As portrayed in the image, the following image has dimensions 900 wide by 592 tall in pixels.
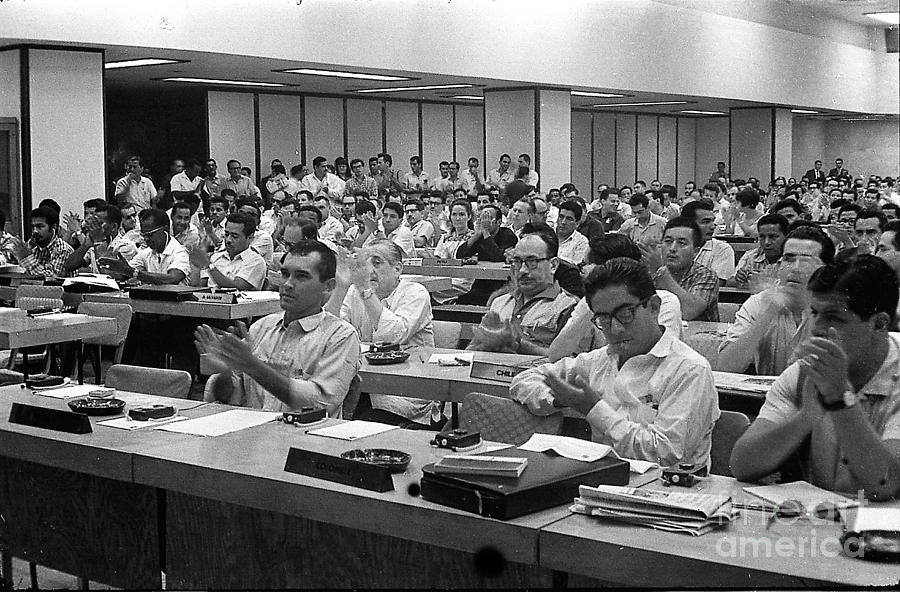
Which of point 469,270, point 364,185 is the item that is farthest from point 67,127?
point 364,185

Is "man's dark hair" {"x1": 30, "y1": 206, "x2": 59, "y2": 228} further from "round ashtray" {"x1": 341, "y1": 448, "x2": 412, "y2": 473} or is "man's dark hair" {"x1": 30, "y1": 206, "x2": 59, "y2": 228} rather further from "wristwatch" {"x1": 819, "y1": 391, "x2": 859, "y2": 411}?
"wristwatch" {"x1": 819, "y1": 391, "x2": 859, "y2": 411}

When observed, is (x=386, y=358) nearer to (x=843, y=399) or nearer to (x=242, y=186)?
(x=843, y=399)

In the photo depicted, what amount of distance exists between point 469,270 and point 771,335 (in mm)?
5197

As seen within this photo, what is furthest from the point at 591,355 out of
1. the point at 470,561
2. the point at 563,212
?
the point at 563,212

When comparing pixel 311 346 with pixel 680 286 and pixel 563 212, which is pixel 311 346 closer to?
pixel 680 286

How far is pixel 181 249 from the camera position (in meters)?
9.30

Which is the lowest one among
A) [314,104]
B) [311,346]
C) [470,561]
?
[470,561]

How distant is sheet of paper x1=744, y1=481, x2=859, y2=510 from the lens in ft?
8.54

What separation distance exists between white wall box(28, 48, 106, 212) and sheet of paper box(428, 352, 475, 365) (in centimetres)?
863

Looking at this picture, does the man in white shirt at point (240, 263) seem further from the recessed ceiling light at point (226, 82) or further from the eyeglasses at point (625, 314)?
the recessed ceiling light at point (226, 82)

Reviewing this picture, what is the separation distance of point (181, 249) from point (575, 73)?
33.9 feet

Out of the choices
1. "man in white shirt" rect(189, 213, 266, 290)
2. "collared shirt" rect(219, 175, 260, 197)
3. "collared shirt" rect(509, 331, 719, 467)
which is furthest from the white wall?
"collared shirt" rect(509, 331, 719, 467)

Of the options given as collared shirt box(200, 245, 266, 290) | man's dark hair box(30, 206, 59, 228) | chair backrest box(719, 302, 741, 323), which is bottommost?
chair backrest box(719, 302, 741, 323)

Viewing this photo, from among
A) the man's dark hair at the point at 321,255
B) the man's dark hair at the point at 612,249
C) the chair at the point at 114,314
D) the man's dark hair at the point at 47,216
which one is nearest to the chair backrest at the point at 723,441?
the man's dark hair at the point at 321,255
